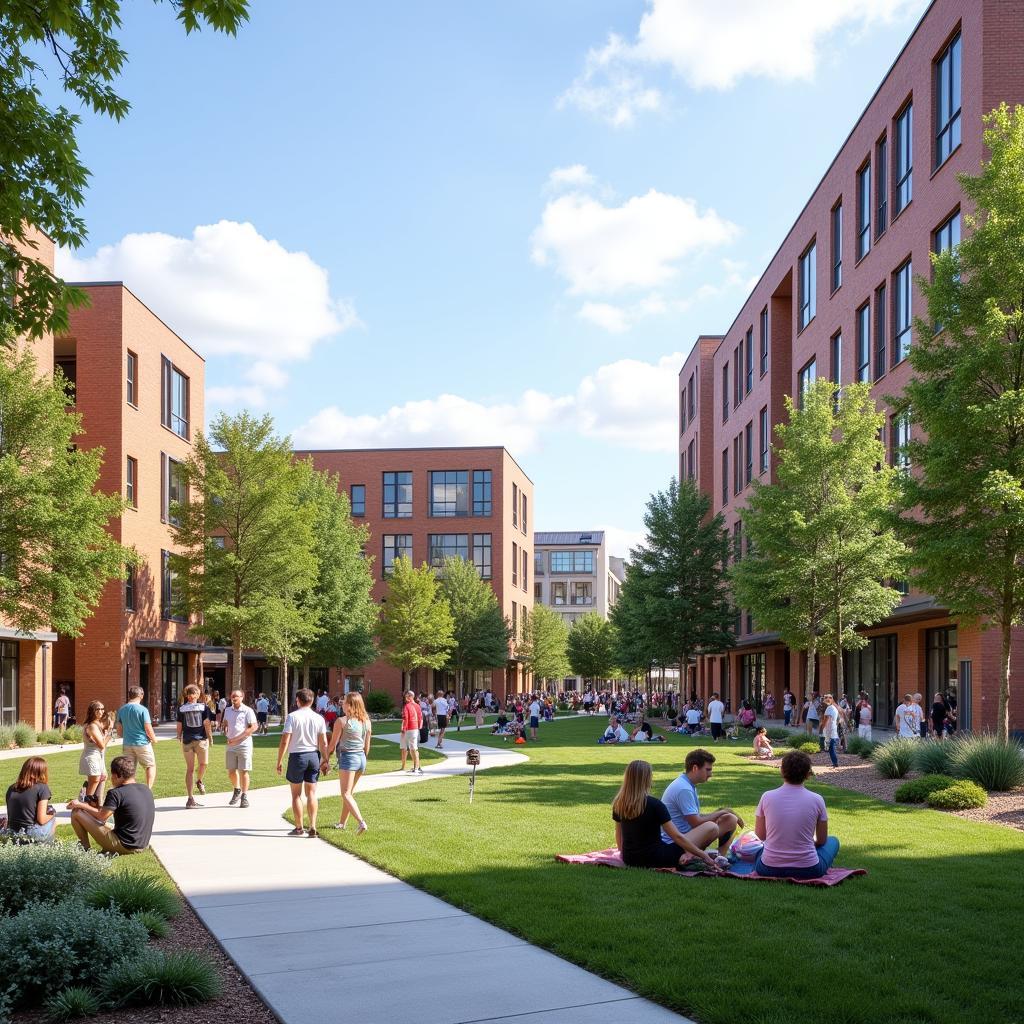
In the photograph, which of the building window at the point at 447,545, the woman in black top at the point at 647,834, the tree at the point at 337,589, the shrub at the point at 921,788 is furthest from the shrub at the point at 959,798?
the building window at the point at 447,545

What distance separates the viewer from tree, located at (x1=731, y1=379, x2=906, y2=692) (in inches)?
1130

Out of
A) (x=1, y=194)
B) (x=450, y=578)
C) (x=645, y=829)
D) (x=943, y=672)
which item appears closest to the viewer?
(x=1, y=194)

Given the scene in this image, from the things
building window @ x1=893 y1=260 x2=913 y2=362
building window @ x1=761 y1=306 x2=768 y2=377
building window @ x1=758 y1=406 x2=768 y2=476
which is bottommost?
Result: building window @ x1=758 y1=406 x2=768 y2=476

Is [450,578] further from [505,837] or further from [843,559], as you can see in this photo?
[505,837]

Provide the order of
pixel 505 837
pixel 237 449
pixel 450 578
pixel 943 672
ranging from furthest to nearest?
pixel 450 578
pixel 237 449
pixel 943 672
pixel 505 837

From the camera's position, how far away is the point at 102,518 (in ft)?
97.8

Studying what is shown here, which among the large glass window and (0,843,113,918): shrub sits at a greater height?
the large glass window

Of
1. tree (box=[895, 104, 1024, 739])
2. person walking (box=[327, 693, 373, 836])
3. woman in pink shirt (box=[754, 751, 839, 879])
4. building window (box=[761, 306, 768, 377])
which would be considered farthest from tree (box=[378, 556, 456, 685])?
woman in pink shirt (box=[754, 751, 839, 879])

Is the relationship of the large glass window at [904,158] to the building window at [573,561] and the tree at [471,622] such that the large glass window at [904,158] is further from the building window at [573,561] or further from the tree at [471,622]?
the building window at [573,561]

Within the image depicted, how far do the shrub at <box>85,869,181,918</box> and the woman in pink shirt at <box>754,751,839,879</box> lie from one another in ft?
17.0

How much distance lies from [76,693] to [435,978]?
122 feet

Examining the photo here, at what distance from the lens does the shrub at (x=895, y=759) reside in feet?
64.5

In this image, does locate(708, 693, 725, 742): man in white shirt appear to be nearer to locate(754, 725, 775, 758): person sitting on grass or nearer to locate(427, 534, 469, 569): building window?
locate(754, 725, 775, 758): person sitting on grass

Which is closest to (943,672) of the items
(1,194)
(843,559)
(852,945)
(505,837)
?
(843,559)
